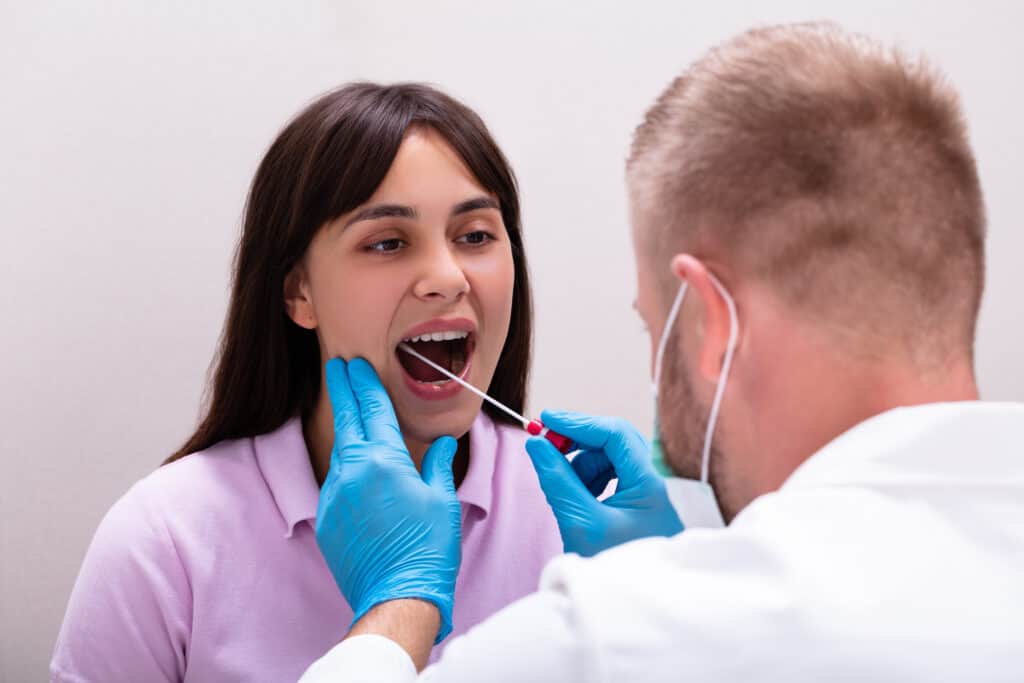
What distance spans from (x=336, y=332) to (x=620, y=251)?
80 centimetres

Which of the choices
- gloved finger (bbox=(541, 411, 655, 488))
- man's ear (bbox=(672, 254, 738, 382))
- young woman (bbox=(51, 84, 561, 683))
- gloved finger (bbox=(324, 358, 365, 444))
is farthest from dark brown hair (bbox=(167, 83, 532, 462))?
man's ear (bbox=(672, 254, 738, 382))

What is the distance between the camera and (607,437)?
1.42 metres

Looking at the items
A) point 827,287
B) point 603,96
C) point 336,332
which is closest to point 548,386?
point 603,96

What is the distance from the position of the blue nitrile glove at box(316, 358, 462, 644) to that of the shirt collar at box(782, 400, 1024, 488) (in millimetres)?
547

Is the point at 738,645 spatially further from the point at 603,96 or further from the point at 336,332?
the point at 603,96

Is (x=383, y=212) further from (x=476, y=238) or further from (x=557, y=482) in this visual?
(x=557, y=482)

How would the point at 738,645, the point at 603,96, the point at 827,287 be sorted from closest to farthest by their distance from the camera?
the point at 738,645
the point at 827,287
the point at 603,96

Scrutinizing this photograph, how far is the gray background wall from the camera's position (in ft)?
6.14

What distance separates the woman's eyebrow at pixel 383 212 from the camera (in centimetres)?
138

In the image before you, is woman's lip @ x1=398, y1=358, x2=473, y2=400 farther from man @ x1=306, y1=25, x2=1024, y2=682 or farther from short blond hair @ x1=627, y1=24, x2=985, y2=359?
short blond hair @ x1=627, y1=24, x2=985, y2=359

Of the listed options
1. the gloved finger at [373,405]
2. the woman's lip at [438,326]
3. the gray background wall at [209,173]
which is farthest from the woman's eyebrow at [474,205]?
the gray background wall at [209,173]

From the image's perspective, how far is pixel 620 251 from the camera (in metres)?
2.10

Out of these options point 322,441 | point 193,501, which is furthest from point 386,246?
point 193,501

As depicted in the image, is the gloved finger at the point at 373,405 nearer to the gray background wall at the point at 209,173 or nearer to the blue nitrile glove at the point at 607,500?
the blue nitrile glove at the point at 607,500
